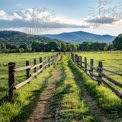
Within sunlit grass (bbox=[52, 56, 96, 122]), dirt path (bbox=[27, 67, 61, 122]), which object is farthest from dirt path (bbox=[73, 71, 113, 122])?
dirt path (bbox=[27, 67, 61, 122])

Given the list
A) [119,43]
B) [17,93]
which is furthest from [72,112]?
[119,43]

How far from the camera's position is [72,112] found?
9.84 metres

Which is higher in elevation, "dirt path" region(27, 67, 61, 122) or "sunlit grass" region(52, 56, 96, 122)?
"sunlit grass" region(52, 56, 96, 122)

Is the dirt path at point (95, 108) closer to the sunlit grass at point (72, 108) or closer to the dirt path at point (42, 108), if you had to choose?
the sunlit grass at point (72, 108)

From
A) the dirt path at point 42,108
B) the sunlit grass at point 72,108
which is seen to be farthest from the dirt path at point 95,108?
the dirt path at point 42,108

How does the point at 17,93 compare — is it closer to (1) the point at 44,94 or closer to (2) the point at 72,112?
(1) the point at 44,94

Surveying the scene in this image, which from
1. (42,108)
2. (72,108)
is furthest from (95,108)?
(42,108)

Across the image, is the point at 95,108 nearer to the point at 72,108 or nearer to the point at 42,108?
the point at 72,108

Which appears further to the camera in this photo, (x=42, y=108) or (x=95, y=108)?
(x=42, y=108)

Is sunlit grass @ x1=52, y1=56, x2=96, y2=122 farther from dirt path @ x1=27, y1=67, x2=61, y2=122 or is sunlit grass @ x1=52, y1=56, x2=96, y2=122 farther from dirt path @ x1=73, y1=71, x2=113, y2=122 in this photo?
dirt path @ x1=27, y1=67, x2=61, y2=122

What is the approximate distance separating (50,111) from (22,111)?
998 millimetres

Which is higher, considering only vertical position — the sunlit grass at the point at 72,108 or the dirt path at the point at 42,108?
the sunlit grass at the point at 72,108

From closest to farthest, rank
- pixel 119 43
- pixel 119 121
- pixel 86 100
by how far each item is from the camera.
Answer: pixel 119 121
pixel 86 100
pixel 119 43

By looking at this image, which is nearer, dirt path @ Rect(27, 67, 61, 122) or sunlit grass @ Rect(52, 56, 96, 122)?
sunlit grass @ Rect(52, 56, 96, 122)
